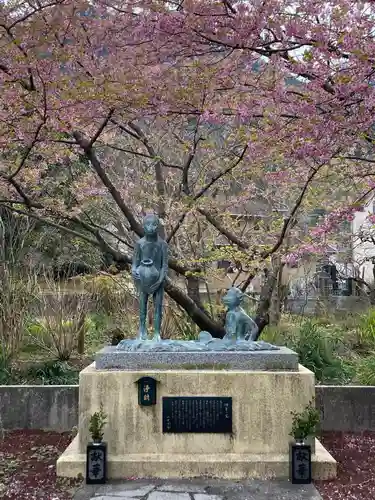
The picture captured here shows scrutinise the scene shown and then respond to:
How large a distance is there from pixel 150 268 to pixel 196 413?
1.58m

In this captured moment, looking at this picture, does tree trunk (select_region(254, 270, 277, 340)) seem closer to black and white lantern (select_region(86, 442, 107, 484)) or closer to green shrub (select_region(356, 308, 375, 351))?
green shrub (select_region(356, 308, 375, 351))

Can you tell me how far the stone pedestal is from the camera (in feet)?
16.1

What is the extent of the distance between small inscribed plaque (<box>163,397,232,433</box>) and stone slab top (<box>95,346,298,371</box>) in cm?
32

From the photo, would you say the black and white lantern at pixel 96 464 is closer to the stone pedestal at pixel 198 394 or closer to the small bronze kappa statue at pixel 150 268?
the stone pedestal at pixel 198 394

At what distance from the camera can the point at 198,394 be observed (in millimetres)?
4965

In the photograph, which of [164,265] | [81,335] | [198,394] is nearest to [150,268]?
[164,265]

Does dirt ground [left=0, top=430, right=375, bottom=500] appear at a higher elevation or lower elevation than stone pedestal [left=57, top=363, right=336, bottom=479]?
lower

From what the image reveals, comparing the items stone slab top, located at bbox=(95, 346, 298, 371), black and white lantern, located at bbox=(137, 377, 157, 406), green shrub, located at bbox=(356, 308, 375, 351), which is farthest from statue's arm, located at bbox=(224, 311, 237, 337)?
green shrub, located at bbox=(356, 308, 375, 351)

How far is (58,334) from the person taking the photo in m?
8.50

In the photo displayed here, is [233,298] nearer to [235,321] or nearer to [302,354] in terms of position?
[235,321]

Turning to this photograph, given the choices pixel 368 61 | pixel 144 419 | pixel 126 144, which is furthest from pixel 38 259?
pixel 368 61

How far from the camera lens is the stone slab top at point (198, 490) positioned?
434 centimetres

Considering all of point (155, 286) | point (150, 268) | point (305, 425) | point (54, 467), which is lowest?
point (54, 467)

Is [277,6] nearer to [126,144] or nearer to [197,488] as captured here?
[197,488]
